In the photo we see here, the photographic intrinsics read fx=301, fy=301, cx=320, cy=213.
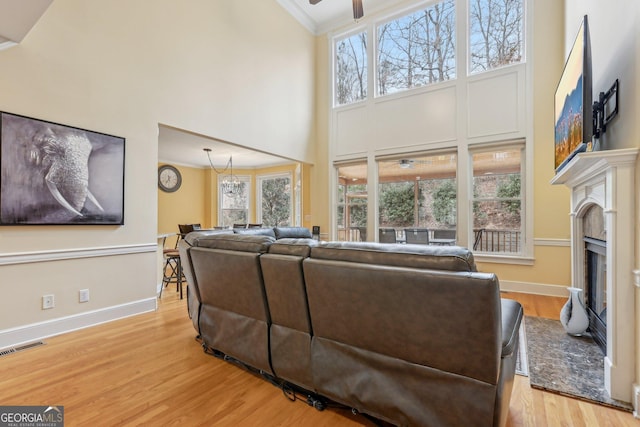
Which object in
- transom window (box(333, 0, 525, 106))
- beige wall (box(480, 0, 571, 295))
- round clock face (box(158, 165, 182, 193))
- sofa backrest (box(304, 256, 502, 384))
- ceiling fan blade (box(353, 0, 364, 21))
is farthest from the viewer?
round clock face (box(158, 165, 182, 193))

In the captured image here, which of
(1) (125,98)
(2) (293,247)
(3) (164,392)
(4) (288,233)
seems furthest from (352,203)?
(3) (164,392)

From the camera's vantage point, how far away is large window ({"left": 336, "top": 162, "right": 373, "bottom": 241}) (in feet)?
20.1

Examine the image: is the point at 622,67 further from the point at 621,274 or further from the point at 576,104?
the point at 621,274

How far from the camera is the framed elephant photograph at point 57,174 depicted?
2471mm

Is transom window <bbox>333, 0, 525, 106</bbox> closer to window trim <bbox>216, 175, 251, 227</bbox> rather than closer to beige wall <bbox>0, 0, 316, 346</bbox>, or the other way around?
beige wall <bbox>0, 0, 316, 346</bbox>

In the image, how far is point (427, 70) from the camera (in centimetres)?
541

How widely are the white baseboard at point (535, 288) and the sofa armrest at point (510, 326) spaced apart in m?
3.17

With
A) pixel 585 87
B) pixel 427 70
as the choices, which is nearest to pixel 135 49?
pixel 585 87

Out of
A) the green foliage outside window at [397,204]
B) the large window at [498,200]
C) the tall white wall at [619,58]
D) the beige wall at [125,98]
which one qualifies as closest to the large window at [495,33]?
the large window at [498,200]

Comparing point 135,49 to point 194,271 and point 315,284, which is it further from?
point 315,284

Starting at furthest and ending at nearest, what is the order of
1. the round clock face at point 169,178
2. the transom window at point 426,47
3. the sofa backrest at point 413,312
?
the round clock face at point 169,178 → the transom window at point 426,47 → the sofa backrest at point 413,312

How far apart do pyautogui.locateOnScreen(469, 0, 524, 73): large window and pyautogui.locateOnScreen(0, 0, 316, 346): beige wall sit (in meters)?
3.56

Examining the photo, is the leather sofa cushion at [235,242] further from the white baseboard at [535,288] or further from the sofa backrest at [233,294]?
the white baseboard at [535,288]


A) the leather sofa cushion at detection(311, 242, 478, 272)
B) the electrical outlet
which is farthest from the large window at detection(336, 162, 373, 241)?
the electrical outlet
